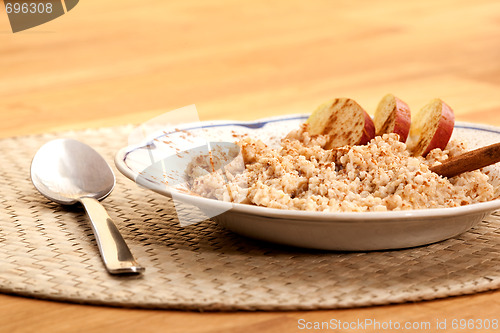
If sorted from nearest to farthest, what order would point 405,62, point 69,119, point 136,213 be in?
point 136,213
point 69,119
point 405,62

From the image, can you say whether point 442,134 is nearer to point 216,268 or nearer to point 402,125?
point 402,125

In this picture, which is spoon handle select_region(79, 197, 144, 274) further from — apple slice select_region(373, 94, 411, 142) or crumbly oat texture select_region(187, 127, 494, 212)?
apple slice select_region(373, 94, 411, 142)

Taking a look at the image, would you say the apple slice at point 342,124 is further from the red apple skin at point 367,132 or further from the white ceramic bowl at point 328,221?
the white ceramic bowl at point 328,221

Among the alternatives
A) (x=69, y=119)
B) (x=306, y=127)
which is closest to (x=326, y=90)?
(x=69, y=119)

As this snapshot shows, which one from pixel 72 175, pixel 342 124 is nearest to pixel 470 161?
pixel 342 124

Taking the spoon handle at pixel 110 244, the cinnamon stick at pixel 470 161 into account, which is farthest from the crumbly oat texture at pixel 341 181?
the spoon handle at pixel 110 244

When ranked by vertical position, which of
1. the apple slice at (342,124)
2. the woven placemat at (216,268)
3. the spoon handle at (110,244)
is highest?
the apple slice at (342,124)

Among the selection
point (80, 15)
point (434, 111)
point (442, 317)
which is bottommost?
point (442, 317)

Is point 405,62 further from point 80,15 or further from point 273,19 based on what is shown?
point 80,15

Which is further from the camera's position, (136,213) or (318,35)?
(318,35)
